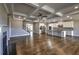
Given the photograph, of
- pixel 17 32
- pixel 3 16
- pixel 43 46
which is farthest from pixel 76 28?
pixel 3 16

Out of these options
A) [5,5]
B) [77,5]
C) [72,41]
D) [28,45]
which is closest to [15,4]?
[5,5]

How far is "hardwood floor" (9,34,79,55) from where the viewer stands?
2.29m

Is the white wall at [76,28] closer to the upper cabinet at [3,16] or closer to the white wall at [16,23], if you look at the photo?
the white wall at [16,23]

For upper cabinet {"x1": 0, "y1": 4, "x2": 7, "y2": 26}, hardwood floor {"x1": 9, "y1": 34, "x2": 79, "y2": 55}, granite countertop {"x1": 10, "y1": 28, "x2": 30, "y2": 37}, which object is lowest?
hardwood floor {"x1": 9, "y1": 34, "x2": 79, "y2": 55}

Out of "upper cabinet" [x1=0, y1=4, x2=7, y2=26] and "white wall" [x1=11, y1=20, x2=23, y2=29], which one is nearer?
"upper cabinet" [x1=0, y1=4, x2=7, y2=26]

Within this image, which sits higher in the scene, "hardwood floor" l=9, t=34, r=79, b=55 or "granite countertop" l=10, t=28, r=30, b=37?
"granite countertop" l=10, t=28, r=30, b=37

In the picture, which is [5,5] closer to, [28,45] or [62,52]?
[28,45]

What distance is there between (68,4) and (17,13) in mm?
1206

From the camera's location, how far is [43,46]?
2342 mm

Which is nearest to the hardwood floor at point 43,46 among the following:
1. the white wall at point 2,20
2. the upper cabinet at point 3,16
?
the white wall at point 2,20

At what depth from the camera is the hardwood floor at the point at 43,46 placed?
2291mm

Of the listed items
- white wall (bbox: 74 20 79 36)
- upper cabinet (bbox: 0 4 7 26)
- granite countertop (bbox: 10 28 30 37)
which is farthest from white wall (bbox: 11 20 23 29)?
white wall (bbox: 74 20 79 36)

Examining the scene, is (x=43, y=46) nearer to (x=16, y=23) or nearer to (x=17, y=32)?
(x=17, y=32)

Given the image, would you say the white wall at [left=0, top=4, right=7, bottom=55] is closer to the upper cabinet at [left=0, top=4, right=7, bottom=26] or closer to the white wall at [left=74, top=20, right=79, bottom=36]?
the upper cabinet at [left=0, top=4, right=7, bottom=26]
